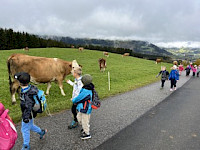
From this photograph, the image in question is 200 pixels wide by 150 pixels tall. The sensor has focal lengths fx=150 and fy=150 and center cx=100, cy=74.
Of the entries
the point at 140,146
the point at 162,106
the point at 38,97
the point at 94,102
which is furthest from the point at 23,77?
the point at 162,106

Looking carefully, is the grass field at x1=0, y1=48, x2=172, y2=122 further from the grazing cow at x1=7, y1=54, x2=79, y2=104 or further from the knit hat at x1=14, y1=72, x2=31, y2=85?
the knit hat at x1=14, y1=72, x2=31, y2=85

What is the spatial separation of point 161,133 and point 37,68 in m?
6.48

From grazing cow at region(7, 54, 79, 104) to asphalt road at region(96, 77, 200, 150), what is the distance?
13.6 ft

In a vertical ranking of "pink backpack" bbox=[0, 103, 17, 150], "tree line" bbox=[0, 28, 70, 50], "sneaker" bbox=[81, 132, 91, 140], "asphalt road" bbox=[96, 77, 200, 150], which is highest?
"tree line" bbox=[0, 28, 70, 50]

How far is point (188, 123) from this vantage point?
5223mm

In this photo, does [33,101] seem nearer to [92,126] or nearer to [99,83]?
[92,126]

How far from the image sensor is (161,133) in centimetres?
445

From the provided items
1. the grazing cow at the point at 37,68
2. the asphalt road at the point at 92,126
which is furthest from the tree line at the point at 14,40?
the asphalt road at the point at 92,126

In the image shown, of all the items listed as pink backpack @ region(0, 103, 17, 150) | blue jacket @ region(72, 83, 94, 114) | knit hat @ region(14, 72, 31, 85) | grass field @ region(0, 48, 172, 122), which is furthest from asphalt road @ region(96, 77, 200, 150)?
grass field @ region(0, 48, 172, 122)

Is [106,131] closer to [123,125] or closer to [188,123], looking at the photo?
[123,125]

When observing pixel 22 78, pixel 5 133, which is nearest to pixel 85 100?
pixel 22 78

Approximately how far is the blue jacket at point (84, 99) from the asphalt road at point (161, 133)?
3.24 feet

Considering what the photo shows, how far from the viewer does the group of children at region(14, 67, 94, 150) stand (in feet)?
10.4

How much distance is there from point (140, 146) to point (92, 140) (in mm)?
1225
